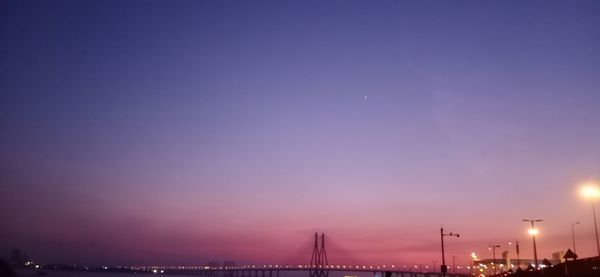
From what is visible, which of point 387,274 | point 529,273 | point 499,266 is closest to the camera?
point 387,274

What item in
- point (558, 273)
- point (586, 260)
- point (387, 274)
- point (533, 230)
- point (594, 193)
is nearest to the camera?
point (387, 274)

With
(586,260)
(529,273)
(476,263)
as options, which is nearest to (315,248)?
(476,263)

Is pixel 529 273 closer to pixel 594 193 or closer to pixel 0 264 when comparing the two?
pixel 594 193

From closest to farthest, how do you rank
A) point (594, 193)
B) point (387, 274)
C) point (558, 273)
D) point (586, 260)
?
1. point (387, 274)
2. point (586, 260)
3. point (558, 273)
4. point (594, 193)

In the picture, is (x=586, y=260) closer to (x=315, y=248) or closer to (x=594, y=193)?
(x=594, y=193)

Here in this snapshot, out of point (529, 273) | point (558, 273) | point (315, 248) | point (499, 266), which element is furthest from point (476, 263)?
point (558, 273)

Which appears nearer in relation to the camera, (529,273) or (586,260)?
(586,260)

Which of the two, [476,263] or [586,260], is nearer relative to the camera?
[586,260]

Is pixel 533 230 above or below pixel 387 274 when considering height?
above

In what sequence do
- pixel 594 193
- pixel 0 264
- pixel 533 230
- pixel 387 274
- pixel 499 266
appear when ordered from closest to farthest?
pixel 387 274 < pixel 0 264 < pixel 594 193 < pixel 533 230 < pixel 499 266
